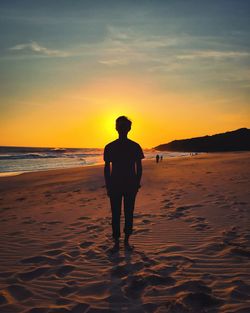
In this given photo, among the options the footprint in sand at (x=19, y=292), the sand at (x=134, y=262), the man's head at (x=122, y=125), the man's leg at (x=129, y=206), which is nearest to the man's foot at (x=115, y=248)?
the sand at (x=134, y=262)

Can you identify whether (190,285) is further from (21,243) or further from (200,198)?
(200,198)

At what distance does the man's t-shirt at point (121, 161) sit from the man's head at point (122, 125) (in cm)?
16

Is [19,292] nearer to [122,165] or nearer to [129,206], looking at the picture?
[129,206]

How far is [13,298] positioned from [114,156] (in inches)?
104

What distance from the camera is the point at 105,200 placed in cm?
1095

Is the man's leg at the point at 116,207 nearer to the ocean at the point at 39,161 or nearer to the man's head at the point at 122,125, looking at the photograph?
the man's head at the point at 122,125

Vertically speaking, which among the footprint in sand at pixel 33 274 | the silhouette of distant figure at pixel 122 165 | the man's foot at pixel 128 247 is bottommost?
the footprint in sand at pixel 33 274

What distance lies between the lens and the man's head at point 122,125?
17.4ft

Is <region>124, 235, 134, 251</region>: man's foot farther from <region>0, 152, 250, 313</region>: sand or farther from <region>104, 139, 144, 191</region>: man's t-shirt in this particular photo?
<region>104, 139, 144, 191</region>: man's t-shirt

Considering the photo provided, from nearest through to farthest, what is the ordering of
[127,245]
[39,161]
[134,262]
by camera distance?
1. [134,262]
2. [127,245]
3. [39,161]

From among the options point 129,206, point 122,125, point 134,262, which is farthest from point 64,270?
point 122,125

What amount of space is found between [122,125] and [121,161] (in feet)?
2.08

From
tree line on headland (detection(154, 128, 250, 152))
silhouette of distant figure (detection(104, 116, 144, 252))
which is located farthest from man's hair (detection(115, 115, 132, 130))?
tree line on headland (detection(154, 128, 250, 152))

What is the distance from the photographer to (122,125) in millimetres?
5293
